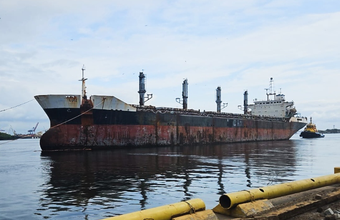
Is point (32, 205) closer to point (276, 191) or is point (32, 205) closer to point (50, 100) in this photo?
point (276, 191)

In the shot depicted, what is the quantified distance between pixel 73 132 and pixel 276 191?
22.0 meters

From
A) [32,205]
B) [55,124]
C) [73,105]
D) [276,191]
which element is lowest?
[32,205]

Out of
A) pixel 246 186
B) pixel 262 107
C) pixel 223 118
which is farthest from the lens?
pixel 262 107

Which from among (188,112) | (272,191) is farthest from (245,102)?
(272,191)

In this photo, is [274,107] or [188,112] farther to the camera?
[274,107]

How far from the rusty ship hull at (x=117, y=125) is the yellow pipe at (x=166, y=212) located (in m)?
22.5

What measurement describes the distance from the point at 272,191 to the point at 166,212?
289 cm

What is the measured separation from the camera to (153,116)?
30.9 metres

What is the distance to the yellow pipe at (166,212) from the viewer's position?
4516mm

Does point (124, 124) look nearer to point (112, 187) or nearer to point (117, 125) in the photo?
point (117, 125)

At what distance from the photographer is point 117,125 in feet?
91.6

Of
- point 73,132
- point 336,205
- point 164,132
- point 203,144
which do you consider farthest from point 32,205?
point 203,144

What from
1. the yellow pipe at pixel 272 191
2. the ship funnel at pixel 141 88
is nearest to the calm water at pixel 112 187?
the yellow pipe at pixel 272 191

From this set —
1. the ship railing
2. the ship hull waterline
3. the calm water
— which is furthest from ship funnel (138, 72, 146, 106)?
the calm water
